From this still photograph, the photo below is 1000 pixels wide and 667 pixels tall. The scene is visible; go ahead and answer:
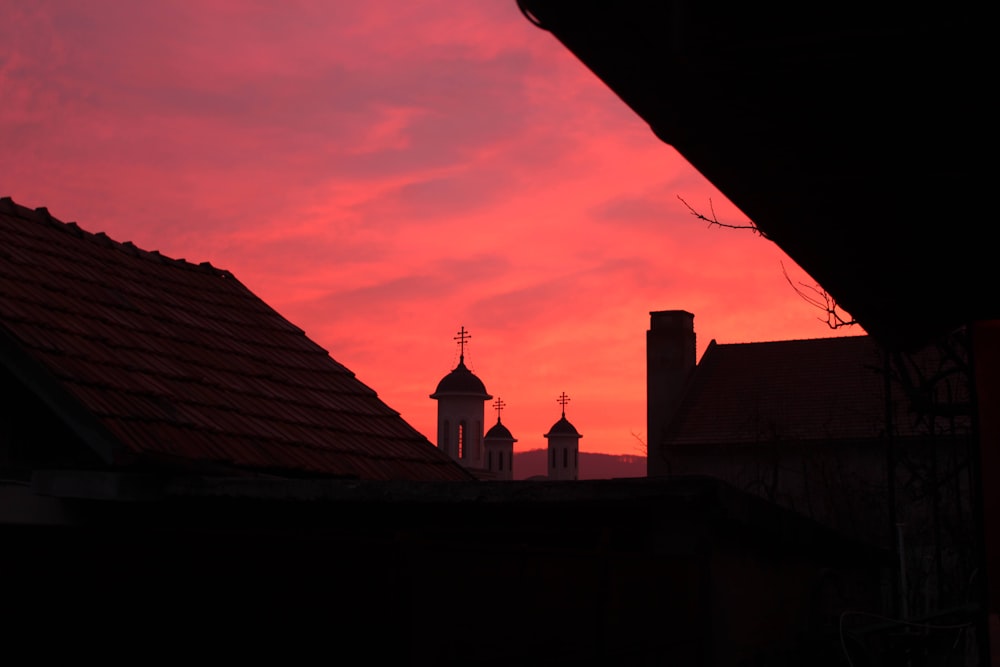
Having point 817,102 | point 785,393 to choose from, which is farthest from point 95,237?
point 785,393

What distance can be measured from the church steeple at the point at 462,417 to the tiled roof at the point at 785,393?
25571mm

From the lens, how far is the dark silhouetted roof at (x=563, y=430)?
77.0 meters

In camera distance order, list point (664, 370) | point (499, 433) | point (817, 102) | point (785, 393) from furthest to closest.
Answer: point (499, 433)
point (664, 370)
point (785, 393)
point (817, 102)

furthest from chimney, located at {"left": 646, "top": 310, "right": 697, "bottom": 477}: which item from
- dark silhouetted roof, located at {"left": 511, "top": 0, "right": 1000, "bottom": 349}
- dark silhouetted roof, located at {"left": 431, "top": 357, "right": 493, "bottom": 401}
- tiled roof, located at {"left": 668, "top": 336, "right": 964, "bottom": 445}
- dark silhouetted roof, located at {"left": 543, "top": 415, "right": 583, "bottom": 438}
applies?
dark silhouetted roof, located at {"left": 543, "top": 415, "right": 583, "bottom": 438}

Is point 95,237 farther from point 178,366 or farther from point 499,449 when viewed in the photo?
point 499,449

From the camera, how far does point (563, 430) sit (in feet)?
253

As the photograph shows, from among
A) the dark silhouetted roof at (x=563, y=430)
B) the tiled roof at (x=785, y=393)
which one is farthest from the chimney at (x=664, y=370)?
the dark silhouetted roof at (x=563, y=430)

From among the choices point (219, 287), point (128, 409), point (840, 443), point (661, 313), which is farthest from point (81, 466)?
point (661, 313)

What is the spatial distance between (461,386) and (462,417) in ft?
5.68

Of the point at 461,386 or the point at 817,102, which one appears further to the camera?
the point at 461,386

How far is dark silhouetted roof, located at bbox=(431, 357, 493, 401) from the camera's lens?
206 feet

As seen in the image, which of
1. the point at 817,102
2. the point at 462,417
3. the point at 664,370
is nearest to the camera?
the point at 817,102

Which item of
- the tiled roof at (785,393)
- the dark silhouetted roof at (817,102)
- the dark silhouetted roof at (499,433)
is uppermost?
the dark silhouetted roof at (499,433)

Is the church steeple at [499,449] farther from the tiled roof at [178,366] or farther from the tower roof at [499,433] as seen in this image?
the tiled roof at [178,366]
